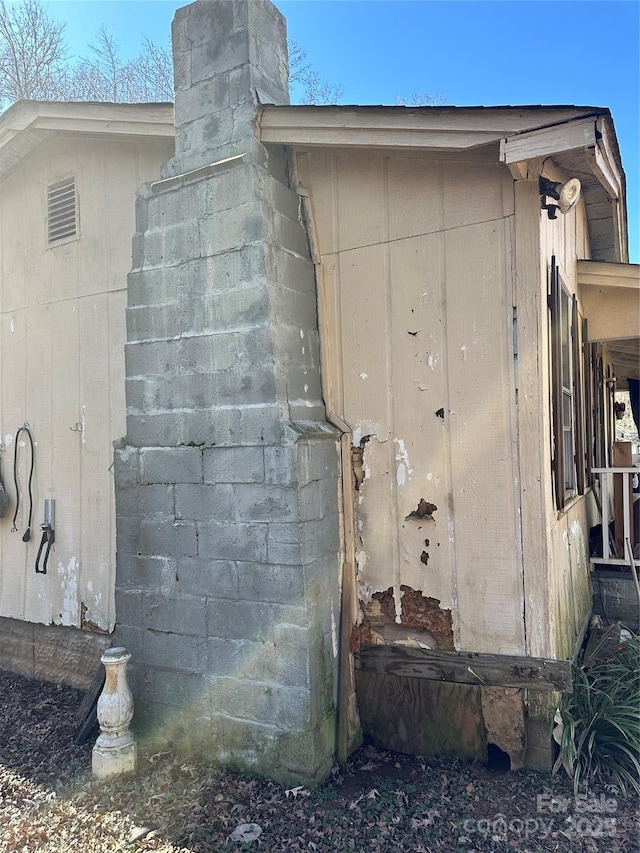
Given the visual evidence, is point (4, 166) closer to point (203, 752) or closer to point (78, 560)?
point (78, 560)

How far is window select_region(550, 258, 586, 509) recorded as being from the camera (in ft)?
12.7

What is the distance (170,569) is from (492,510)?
6.83ft

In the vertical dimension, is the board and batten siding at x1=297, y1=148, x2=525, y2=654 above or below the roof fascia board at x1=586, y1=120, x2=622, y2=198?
below

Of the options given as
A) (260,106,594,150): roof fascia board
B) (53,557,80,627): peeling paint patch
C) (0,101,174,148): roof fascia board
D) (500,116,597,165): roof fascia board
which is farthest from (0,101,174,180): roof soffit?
(53,557,80,627): peeling paint patch

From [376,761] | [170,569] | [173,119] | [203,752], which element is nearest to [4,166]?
[173,119]

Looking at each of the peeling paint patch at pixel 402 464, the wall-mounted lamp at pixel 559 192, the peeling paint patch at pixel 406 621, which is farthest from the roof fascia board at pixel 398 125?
the peeling paint patch at pixel 406 621

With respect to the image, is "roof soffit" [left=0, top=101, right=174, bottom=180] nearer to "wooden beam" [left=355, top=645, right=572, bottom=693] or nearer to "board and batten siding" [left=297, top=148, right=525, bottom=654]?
"board and batten siding" [left=297, top=148, right=525, bottom=654]

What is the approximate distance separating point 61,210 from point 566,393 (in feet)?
14.9

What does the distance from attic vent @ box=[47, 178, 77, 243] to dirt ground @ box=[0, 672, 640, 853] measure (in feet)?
13.8

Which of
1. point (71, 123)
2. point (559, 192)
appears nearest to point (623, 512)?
point (559, 192)

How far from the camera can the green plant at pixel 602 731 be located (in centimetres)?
340

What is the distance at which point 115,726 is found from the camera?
3730 millimetres

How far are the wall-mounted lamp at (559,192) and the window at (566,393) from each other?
0.49 meters

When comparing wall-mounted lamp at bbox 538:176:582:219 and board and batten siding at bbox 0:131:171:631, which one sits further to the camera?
board and batten siding at bbox 0:131:171:631
